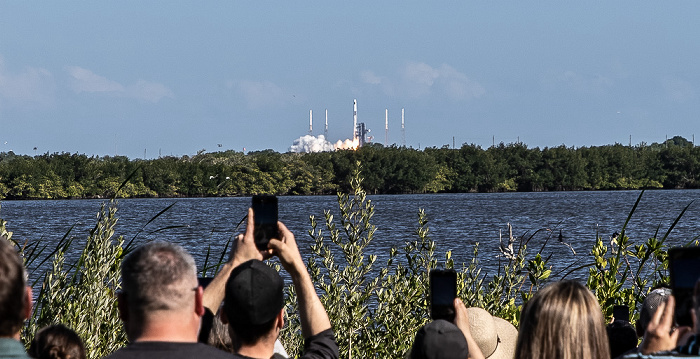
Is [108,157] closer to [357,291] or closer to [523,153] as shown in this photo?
[523,153]

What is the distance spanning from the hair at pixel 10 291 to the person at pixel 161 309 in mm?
378

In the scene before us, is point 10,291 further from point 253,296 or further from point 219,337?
point 219,337

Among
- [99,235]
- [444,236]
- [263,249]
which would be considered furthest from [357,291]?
[444,236]

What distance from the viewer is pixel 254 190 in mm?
119500

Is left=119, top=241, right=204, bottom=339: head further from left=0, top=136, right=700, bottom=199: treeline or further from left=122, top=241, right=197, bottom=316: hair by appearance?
left=0, top=136, right=700, bottom=199: treeline

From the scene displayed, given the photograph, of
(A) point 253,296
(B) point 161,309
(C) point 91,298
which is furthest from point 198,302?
(C) point 91,298

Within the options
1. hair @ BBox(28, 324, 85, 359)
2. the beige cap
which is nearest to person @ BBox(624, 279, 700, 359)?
the beige cap

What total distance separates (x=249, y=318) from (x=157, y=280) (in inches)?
20.3

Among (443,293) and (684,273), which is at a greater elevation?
(684,273)

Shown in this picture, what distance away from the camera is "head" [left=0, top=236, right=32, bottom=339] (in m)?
2.72

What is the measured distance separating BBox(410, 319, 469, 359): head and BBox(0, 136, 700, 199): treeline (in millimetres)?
101576

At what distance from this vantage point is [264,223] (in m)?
4.02

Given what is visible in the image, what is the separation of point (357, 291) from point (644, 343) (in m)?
5.35

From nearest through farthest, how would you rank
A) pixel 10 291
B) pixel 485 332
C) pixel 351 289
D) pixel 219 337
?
pixel 10 291
pixel 219 337
pixel 485 332
pixel 351 289
